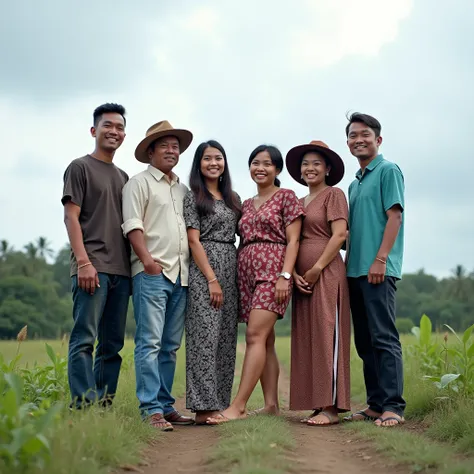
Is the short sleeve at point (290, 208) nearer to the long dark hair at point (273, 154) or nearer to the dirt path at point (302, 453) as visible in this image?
the long dark hair at point (273, 154)

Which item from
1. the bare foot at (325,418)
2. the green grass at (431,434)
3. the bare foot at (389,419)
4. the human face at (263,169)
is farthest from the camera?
the human face at (263,169)

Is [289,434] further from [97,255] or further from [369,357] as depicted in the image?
[97,255]

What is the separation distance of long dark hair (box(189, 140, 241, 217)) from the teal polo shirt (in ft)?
3.62

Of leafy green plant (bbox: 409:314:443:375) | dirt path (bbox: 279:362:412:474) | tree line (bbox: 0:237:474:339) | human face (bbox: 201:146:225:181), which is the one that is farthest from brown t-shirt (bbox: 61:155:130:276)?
tree line (bbox: 0:237:474:339)

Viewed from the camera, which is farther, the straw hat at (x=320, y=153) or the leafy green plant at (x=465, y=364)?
the straw hat at (x=320, y=153)

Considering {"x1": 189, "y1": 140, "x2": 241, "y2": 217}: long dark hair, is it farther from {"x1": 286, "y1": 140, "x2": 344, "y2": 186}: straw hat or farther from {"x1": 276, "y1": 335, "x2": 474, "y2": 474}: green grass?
{"x1": 276, "y1": 335, "x2": 474, "y2": 474}: green grass

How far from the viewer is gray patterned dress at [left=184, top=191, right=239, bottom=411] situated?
6.06m

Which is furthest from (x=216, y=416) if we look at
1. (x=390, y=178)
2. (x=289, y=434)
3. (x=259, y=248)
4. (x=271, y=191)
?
(x=390, y=178)

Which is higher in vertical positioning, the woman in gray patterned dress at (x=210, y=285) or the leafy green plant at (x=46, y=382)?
the woman in gray patterned dress at (x=210, y=285)

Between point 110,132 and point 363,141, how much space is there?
87.9 inches

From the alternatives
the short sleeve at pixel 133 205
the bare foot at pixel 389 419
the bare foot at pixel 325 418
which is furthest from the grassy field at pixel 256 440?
the short sleeve at pixel 133 205

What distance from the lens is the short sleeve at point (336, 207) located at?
6.05 metres

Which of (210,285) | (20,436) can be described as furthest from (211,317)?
(20,436)

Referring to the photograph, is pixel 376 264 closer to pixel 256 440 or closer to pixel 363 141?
pixel 363 141
